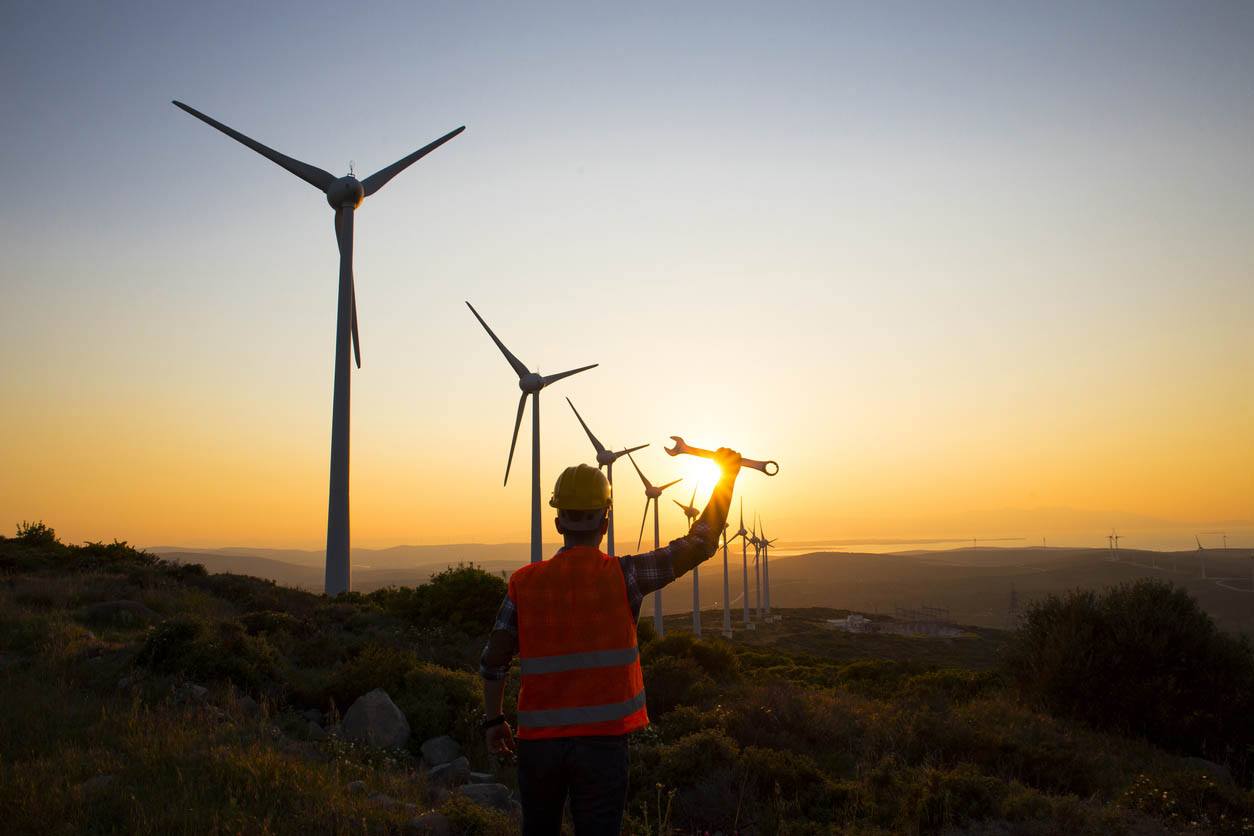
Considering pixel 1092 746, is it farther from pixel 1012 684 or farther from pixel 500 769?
pixel 500 769

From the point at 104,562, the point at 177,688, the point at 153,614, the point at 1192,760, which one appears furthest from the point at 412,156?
the point at 1192,760

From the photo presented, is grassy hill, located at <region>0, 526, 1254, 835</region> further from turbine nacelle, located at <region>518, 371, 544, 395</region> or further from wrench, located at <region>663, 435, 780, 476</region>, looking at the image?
turbine nacelle, located at <region>518, 371, 544, 395</region>

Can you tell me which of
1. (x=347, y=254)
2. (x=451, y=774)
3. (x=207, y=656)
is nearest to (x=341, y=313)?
(x=347, y=254)

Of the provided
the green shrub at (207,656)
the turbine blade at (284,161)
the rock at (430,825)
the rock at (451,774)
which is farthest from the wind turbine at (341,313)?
the rock at (430,825)

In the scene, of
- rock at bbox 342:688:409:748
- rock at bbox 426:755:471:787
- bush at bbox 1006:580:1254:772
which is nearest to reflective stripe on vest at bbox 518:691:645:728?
rock at bbox 426:755:471:787

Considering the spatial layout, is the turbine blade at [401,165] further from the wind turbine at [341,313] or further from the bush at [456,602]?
the bush at [456,602]

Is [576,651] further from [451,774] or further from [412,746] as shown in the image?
[412,746]

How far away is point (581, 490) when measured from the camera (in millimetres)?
4715

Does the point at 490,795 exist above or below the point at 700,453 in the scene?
below

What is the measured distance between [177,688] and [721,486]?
35.0 feet

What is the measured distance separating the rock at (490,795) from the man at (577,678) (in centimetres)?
497

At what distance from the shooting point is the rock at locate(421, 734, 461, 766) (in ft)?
38.6

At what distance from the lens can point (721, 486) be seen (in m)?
→ 5.12

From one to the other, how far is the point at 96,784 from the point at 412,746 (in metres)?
5.33
